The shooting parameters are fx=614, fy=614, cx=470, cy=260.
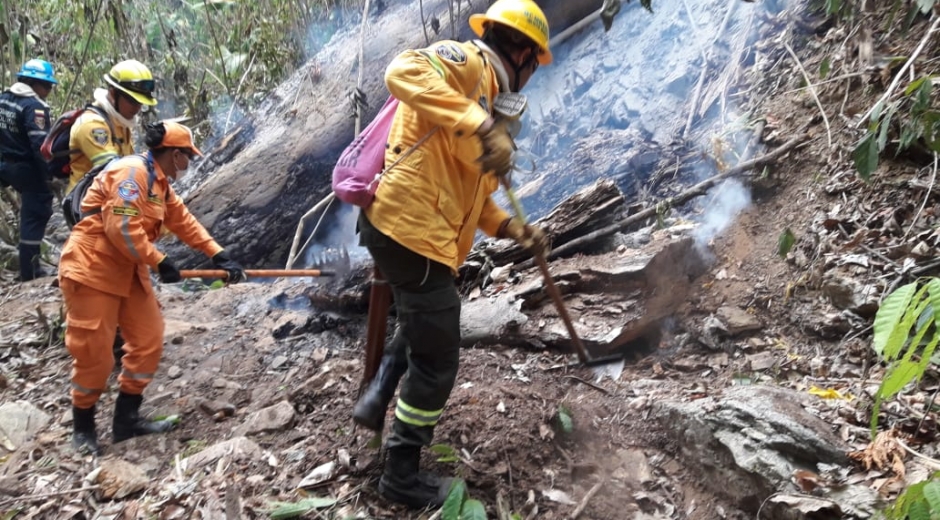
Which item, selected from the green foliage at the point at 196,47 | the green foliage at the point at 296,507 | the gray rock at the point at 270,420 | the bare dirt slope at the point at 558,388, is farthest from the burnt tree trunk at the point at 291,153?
the green foliage at the point at 296,507

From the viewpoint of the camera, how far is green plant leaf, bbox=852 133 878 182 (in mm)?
2805

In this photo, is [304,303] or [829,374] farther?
[304,303]

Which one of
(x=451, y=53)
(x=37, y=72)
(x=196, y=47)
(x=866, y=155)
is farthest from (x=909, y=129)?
(x=196, y=47)

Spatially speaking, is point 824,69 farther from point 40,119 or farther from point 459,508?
point 40,119

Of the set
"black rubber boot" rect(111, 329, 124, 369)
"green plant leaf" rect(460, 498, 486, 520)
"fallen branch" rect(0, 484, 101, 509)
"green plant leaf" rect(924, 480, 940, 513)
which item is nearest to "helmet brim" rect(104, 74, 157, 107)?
"black rubber boot" rect(111, 329, 124, 369)

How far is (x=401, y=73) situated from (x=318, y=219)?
4.74 meters

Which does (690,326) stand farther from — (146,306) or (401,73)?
(146,306)

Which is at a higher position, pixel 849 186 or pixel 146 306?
pixel 146 306

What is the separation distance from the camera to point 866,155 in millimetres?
2834

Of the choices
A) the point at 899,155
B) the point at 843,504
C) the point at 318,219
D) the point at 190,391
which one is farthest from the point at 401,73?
the point at 318,219

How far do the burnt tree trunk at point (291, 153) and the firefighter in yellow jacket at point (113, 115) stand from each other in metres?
2.04

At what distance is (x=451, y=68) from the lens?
7.69 feet

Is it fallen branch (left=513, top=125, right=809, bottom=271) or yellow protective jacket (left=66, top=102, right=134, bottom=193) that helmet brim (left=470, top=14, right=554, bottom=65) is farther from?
yellow protective jacket (left=66, top=102, right=134, bottom=193)

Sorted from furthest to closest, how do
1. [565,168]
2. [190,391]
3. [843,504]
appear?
[565,168]
[190,391]
[843,504]
